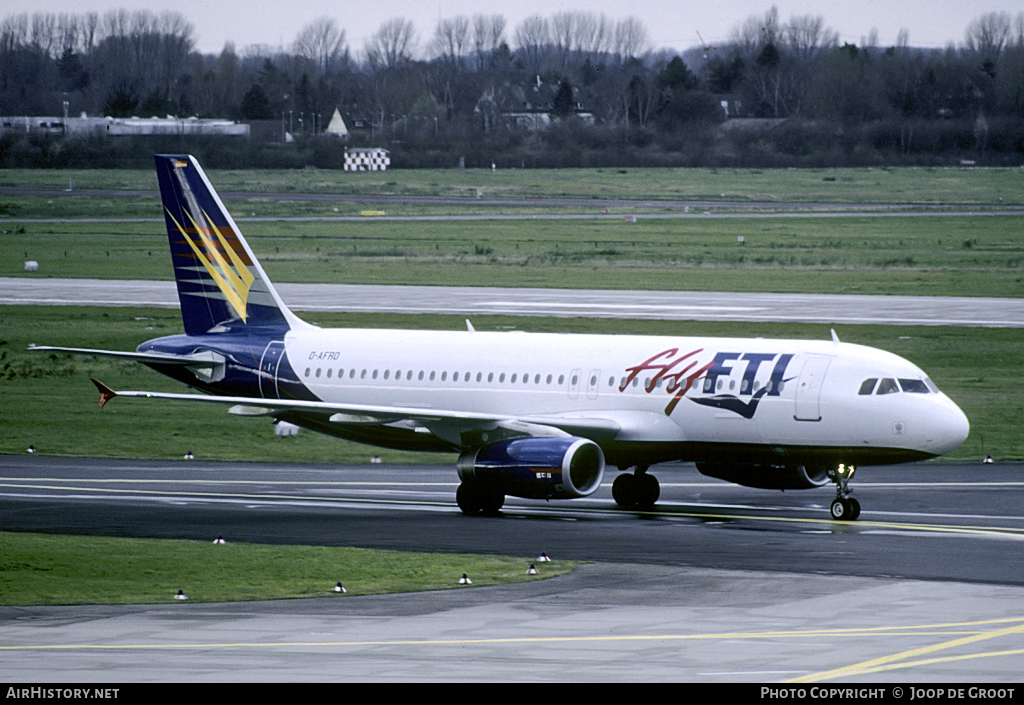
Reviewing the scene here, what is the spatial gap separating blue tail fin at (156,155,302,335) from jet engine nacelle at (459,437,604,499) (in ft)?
31.6

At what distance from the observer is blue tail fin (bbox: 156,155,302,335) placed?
4178cm

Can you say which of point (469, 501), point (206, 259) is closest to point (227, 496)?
point (469, 501)

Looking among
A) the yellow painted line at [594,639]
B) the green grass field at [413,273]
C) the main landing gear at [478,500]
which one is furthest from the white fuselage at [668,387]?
the yellow painted line at [594,639]

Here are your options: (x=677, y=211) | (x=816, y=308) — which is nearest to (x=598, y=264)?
(x=816, y=308)

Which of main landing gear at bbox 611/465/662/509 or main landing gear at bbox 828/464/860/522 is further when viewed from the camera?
main landing gear at bbox 611/465/662/509

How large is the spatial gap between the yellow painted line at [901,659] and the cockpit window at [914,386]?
12.8m

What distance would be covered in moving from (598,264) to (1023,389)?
50.7 meters

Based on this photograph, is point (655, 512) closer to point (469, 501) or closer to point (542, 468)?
point (542, 468)

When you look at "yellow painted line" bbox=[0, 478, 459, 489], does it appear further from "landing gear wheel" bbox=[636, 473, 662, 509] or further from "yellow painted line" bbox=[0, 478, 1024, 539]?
"landing gear wheel" bbox=[636, 473, 662, 509]

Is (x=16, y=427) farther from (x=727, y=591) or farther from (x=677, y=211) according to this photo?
(x=677, y=211)

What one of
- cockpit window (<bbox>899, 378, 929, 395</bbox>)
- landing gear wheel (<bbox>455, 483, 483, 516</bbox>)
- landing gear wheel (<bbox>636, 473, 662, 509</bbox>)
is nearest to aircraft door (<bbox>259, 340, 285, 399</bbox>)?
landing gear wheel (<bbox>455, 483, 483, 516</bbox>)

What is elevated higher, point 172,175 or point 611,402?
point 172,175

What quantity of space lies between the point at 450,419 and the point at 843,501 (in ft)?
29.0
